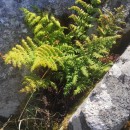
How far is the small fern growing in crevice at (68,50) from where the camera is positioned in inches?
209

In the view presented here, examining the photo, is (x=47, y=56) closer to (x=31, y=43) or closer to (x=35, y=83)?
(x=31, y=43)

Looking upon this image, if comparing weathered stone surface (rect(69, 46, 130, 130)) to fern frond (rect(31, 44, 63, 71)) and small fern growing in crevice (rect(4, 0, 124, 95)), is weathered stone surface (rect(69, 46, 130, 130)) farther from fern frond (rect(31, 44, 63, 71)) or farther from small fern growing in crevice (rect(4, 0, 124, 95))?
fern frond (rect(31, 44, 63, 71))

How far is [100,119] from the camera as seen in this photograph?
4.64 metres

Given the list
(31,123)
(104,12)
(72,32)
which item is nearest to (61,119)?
(31,123)

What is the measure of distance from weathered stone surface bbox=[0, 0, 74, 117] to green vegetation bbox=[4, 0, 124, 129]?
0.51ft

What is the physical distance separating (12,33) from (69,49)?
3.18ft

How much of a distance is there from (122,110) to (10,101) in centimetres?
209

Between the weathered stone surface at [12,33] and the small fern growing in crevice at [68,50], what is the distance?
17 centimetres

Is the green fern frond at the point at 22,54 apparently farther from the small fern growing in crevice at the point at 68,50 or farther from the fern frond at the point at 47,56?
the fern frond at the point at 47,56

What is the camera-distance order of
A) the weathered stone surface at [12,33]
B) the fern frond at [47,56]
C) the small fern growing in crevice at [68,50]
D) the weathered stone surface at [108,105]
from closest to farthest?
the weathered stone surface at [108,105]
the fern frond at [47,56]
the small fern growing in crevice at [68,50]
the weathered stone surface at [12,33]

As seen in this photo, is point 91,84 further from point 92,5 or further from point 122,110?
point 92,5

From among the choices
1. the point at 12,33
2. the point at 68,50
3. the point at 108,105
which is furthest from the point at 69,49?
the point at 108,105

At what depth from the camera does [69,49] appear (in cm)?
567

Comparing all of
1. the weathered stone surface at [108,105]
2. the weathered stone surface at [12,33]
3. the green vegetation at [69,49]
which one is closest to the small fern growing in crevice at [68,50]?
the green vegetation at [69,49]
